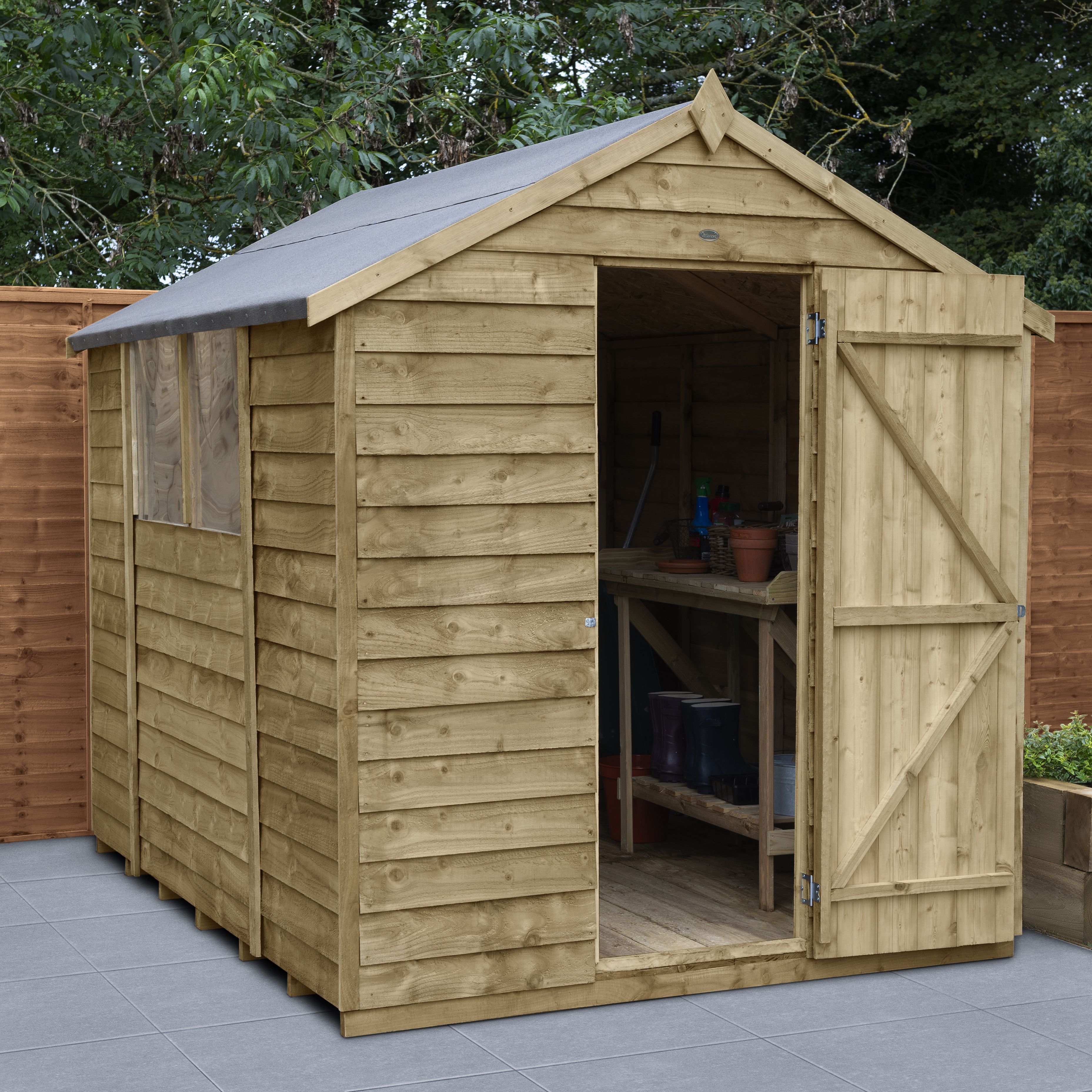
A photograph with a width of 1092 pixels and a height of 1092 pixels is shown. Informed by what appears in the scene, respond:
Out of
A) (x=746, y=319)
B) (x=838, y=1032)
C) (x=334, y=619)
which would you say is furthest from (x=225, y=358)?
(x=838, y=1032)

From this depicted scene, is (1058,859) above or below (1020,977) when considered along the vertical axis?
above

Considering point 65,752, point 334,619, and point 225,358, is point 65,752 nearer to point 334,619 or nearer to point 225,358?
point 225,358

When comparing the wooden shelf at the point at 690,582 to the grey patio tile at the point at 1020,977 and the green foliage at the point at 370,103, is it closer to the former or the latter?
the grey patio tile at the point at 1020,977

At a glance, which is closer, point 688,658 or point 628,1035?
point 628,1035

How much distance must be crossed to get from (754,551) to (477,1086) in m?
2.31

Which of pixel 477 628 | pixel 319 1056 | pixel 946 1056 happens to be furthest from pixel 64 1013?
pixel 946 1056

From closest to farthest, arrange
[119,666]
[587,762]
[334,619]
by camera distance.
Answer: [334,619] < [587,762] < [119,666]

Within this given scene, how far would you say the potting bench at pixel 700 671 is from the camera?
224 inches

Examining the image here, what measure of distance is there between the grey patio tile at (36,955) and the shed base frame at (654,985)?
116cm

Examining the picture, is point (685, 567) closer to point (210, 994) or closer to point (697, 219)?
point (697, 219)

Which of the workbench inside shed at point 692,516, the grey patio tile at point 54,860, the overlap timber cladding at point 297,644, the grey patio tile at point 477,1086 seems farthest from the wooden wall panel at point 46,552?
the grey patio tile at point 477,1086

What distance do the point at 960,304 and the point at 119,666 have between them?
352cm

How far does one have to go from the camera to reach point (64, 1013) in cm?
482

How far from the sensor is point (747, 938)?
17.8ft
